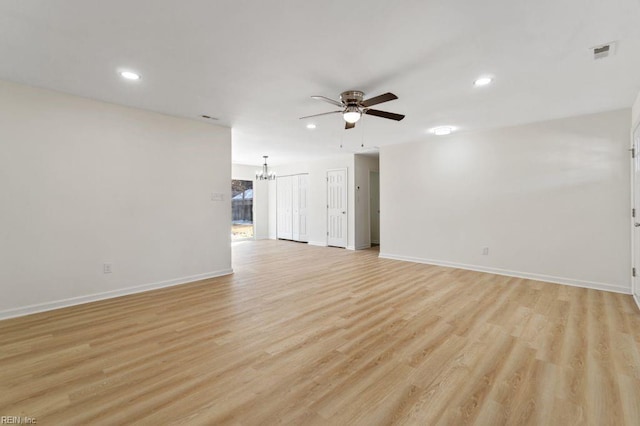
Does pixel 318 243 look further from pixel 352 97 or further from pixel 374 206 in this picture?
pixel 352 97

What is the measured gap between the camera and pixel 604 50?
96.9 inches

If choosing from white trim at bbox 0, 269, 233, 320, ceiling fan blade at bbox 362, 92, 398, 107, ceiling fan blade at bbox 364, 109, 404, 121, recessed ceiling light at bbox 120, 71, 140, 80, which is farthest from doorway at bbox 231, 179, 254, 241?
ceiling fan blade at bbox 362, 92, 398, 107

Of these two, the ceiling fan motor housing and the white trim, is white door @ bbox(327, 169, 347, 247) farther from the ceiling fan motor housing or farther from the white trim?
the ceiling fan motor housing

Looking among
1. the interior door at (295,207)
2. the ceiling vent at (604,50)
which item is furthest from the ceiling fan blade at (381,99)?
the interior door at (295,207)

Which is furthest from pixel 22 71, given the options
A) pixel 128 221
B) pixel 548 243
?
pixel 548 243

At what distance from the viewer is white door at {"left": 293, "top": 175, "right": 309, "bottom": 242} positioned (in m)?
9.07

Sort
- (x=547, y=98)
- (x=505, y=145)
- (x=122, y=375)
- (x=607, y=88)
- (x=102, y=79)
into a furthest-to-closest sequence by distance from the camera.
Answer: (x=505, y=145)
(x=547, y=98)
(x=607, y=88)
(x=102, y=79)
(x=122, y=375)

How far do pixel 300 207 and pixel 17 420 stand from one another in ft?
25.7

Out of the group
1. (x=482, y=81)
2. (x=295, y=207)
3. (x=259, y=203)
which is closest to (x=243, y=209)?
(x=259, y=203)

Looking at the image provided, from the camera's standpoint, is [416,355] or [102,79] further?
[102,79]

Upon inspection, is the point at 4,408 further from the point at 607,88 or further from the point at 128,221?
the point at 607,88

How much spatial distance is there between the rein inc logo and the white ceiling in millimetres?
2584

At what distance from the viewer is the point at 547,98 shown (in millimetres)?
3596

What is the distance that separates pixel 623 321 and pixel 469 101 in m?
2.97
